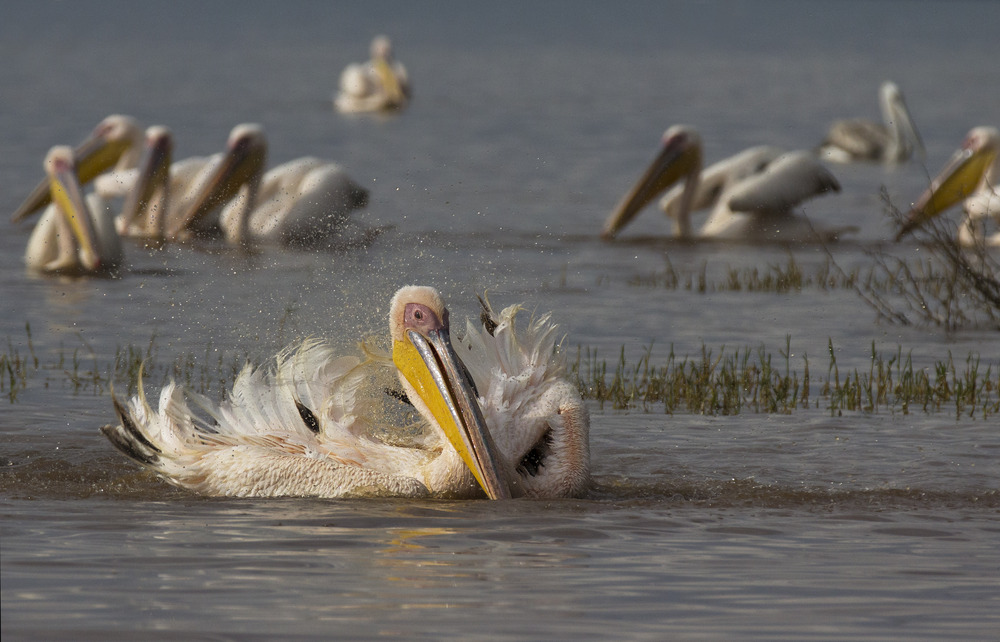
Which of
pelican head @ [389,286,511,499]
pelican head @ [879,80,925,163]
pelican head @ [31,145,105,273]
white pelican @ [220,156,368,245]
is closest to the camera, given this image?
pelican head @ [389,286,511,499]

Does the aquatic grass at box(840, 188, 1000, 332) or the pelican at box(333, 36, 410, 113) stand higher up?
the pelican at box(333, 36, 410, 113)

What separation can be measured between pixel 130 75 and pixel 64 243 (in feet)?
107

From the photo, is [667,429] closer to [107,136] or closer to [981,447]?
[981,447]

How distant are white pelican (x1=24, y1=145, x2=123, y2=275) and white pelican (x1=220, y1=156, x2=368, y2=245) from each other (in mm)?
2128

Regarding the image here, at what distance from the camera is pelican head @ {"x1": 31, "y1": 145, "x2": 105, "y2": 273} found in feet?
41.8

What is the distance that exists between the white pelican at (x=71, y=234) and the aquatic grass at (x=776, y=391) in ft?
17.1

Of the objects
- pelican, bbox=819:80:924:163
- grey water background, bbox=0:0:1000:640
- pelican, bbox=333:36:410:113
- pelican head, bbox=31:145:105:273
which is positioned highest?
pelican, bbox=333:36:410:113

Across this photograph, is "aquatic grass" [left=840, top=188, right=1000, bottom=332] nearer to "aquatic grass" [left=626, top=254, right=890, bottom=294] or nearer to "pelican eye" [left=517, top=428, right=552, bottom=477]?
"aquatic grass" [left=626, top=254, right=890, bottom=294]

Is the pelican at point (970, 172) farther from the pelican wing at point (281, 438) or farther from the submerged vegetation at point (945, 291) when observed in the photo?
the pelican wing at point (281, 438)

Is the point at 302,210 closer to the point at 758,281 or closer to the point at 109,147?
the point at 109,147

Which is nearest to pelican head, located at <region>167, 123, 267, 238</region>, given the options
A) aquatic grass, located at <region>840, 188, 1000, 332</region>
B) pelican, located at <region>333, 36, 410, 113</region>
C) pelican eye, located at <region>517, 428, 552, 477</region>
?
aquatic grass, located at <region>840, 188, 1000, 332</region>

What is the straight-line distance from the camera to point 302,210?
15.0 meters

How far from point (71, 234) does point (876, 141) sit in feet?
48.5

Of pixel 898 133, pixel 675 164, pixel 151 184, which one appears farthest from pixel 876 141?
pixel 151 184
